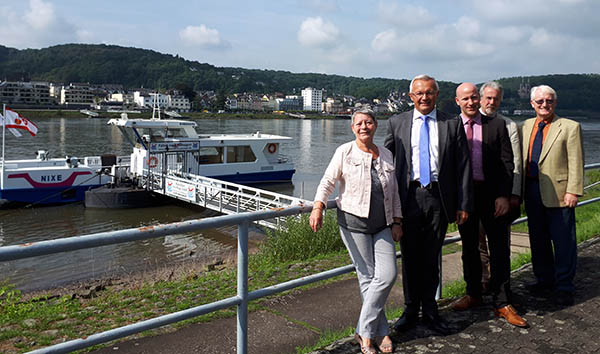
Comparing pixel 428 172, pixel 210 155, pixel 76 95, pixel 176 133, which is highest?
pixel 76 95

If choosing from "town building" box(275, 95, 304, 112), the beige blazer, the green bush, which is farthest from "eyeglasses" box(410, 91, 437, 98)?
"town building" box(275, 95, 304, 112)

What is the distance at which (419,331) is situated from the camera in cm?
360

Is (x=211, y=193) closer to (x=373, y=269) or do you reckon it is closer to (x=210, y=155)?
(x=210, y=155)

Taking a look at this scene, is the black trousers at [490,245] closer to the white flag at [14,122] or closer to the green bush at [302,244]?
the green bush at [302,244]

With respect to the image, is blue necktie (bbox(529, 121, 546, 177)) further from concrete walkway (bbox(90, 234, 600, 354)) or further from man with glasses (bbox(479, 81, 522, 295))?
concrete walkway (bbox(90, 234, 600, 354))

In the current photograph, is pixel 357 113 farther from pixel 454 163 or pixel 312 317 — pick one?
pixel 312 317

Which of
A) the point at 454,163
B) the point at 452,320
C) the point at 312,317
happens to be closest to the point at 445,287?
the point at 452,320

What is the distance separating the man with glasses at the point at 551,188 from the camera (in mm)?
4238

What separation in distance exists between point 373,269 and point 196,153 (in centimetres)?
1743

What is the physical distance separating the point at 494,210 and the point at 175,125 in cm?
1701

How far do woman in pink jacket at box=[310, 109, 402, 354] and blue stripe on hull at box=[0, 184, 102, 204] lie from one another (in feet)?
55.1

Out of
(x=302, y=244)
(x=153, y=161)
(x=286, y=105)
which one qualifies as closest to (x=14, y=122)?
(x=153, y=161)

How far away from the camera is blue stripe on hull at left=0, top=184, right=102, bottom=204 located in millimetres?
17125

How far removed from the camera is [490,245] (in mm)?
4039
